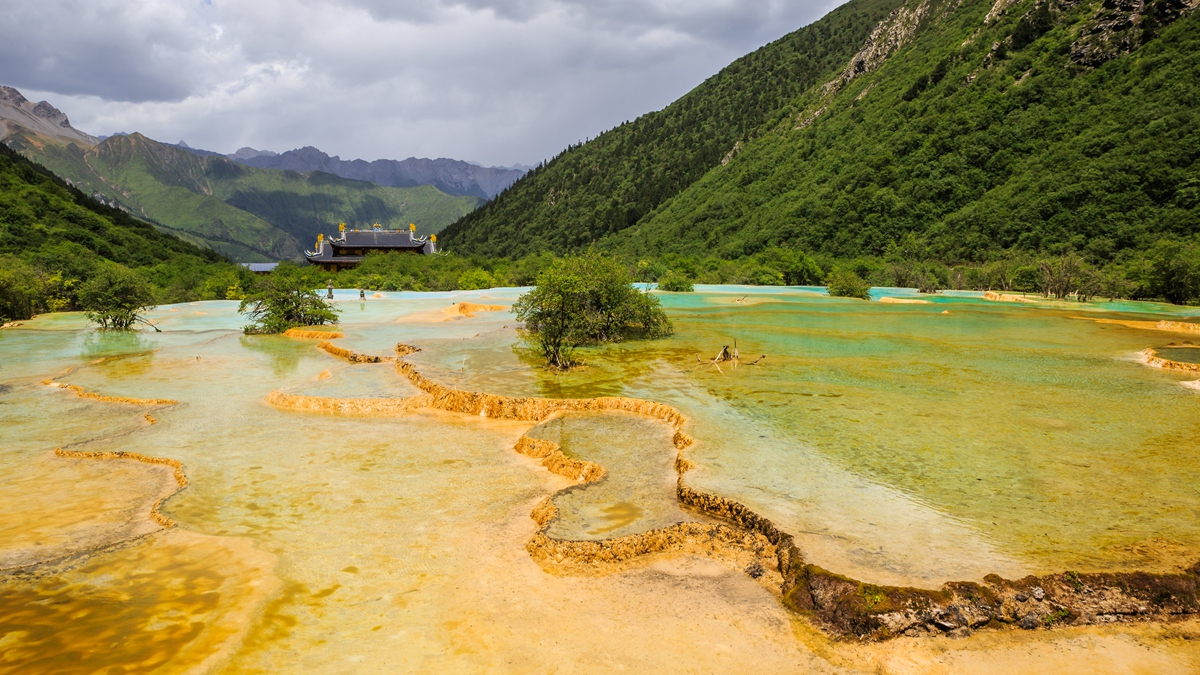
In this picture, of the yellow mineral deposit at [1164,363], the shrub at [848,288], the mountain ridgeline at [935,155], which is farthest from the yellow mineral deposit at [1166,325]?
the mountain ridgeline at [935,155]

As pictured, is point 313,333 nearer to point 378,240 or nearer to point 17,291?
point 17,291

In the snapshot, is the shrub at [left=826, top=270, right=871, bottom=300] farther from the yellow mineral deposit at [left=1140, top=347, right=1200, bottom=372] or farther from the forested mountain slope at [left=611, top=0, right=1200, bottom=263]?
the yellow mineral deposit at [left=1140, top=347, right=1200, bottom=372]

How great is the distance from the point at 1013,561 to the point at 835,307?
31.1m

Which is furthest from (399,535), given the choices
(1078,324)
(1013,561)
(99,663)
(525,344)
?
(1078,324)

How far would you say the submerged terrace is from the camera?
464cm

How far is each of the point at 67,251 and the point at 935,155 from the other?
7858cm

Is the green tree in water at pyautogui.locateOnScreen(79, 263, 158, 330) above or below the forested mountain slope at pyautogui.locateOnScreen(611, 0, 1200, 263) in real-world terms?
below

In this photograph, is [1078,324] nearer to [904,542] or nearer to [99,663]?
[904,542]

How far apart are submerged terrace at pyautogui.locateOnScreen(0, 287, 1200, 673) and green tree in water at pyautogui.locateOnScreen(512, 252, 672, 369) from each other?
7.00 ft

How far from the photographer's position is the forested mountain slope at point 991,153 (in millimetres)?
47031

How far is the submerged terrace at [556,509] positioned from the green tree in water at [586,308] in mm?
2133

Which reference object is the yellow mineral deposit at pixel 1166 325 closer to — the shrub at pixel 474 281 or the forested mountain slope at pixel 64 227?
the shrub at pixel 474 281

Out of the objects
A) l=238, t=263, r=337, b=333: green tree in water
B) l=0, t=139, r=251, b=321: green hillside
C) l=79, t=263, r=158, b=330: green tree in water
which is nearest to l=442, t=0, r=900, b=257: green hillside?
l=0, t=139, r=251, b=321: green hillside

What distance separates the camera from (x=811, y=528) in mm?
5922
